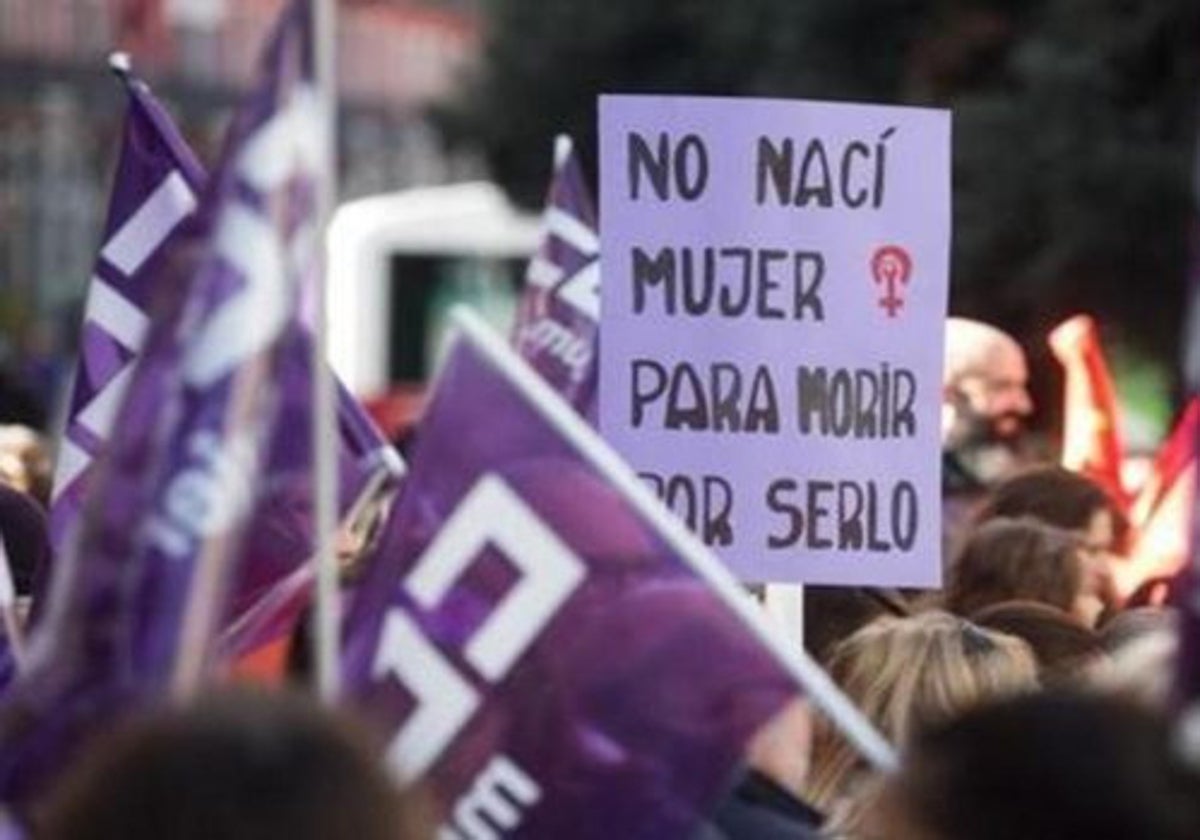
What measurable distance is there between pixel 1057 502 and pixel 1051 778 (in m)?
5.86

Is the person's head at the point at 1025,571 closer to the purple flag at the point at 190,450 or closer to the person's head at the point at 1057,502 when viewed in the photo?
the person's head at the point at 1057,502

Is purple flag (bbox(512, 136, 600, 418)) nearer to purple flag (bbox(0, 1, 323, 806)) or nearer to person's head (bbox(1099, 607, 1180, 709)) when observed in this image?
person's head (bbox(1099, 607, 1180, 709))

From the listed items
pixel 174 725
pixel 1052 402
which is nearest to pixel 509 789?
pixel 174 725

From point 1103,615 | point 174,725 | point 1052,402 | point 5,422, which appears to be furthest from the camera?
point 1052,402

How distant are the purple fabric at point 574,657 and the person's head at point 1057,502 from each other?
16.3ft

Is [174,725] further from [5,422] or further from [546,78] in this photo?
[546,78]

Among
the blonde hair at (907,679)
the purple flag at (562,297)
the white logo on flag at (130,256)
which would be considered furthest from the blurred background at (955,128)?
the blonde hair at (907,679)

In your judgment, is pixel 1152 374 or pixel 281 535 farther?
pixel 1152 374

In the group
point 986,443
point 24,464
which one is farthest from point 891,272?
point 986,443

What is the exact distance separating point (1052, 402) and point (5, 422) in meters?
9.78

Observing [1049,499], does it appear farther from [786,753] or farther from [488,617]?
[488,617]

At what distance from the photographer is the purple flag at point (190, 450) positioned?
489 centimetres

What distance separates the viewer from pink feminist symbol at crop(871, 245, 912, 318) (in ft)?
27.1

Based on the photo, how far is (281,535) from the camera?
6309 millimetres
